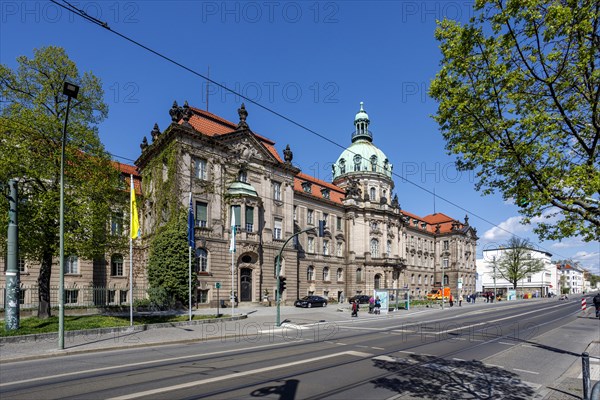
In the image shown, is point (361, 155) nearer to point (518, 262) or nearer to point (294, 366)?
point (518, 262)

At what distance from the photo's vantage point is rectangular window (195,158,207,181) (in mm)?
38584

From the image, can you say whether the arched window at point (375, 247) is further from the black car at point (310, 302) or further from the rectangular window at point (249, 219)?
the rectangular window at point (249, 219)

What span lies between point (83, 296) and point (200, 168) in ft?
Answer: 51.3

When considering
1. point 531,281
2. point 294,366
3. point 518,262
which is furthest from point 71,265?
point 531,281

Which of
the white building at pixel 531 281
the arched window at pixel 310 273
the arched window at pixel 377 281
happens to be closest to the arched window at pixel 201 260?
the arched window at pixel 310 273

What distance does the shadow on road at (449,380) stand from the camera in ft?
30.5

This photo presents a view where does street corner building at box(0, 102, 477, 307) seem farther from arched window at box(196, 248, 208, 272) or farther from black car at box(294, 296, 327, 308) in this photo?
black car at box(294, 296, 327, 308)

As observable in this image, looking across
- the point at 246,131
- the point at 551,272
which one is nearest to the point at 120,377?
the point at 246,131

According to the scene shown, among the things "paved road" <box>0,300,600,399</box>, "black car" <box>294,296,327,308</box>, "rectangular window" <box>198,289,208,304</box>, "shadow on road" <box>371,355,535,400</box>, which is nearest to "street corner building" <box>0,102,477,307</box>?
"rectangular window" <box>198,289,208,304</box>

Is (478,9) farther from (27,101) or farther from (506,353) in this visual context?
(27,101)

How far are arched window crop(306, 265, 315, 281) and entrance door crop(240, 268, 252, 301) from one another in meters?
14.3

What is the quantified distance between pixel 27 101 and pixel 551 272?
496ft

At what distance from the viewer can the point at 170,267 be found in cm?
3397

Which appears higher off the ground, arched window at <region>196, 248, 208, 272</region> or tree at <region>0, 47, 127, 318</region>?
tree at <region>0, 47, 127, 318</region>
